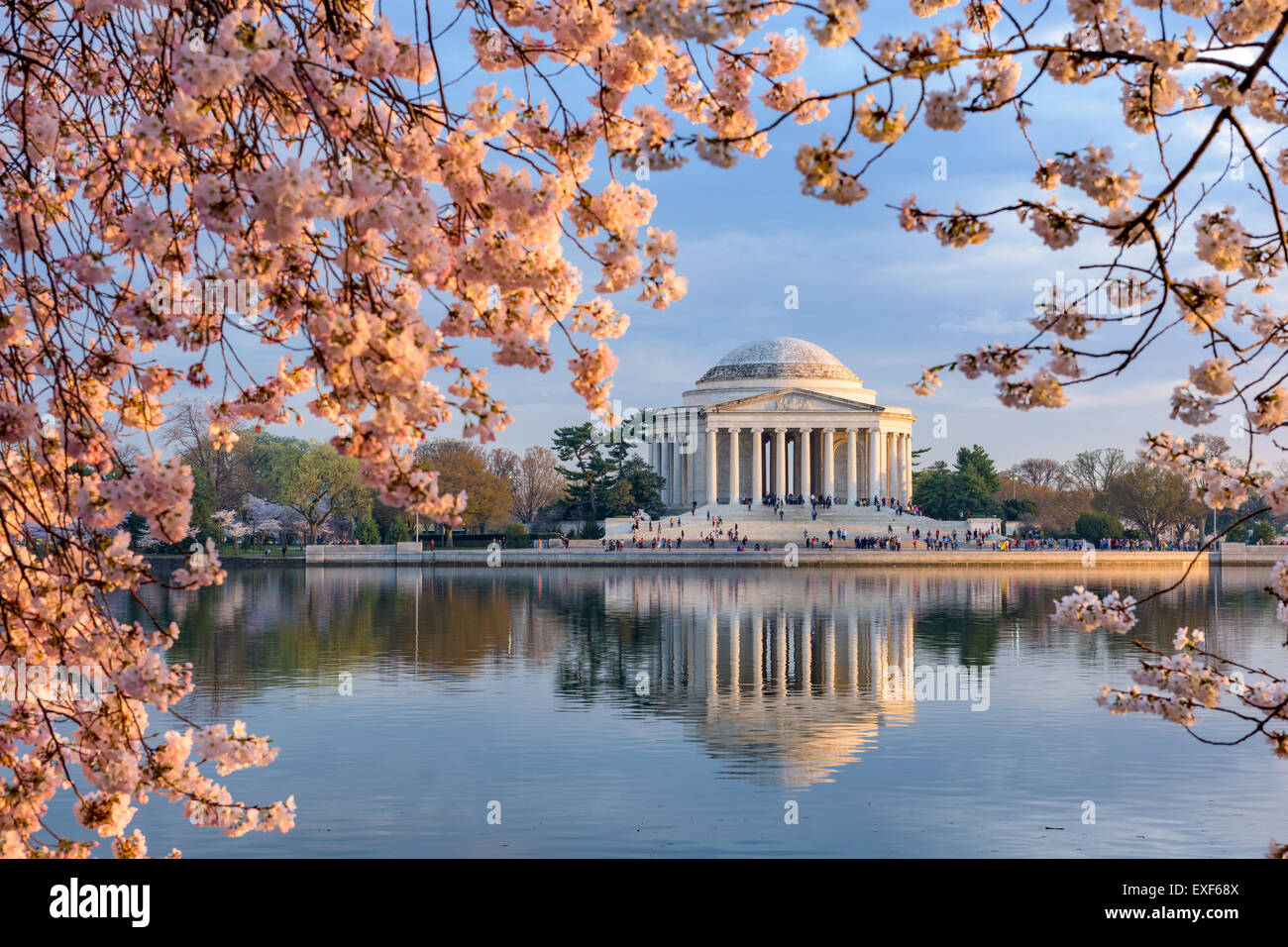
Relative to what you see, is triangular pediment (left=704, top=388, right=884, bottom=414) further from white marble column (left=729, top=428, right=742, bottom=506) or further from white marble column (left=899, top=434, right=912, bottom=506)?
white marble column (left=899, top=434, right=912, bottom=506)

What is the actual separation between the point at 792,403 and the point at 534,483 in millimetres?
25645

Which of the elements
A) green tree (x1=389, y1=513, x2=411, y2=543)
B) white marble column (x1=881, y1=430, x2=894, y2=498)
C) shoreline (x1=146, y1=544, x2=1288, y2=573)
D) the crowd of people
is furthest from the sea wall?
white marble column (x1=881, y1=430, x2=894, y2=498)

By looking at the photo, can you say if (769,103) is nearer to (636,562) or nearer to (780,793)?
(780,793)

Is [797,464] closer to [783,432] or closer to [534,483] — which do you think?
[783,432]

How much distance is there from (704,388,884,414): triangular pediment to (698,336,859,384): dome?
5601 millimetres

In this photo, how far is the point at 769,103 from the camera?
658 cm

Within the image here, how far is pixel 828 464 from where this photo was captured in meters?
103

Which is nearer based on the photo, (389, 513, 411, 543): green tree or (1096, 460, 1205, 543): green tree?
(389, 513, 411, 543): green tree

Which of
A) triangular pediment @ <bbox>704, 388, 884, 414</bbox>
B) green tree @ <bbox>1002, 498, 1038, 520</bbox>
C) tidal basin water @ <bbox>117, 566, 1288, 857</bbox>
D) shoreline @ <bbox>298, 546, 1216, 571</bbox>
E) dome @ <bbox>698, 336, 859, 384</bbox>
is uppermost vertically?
dome @ <bbox>698, 336, 859, 384</bbox>

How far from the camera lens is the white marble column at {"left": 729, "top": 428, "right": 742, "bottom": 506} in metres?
99.8

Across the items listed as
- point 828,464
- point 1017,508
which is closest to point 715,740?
point 1017,508

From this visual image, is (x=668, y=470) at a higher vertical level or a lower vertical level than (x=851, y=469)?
higher
